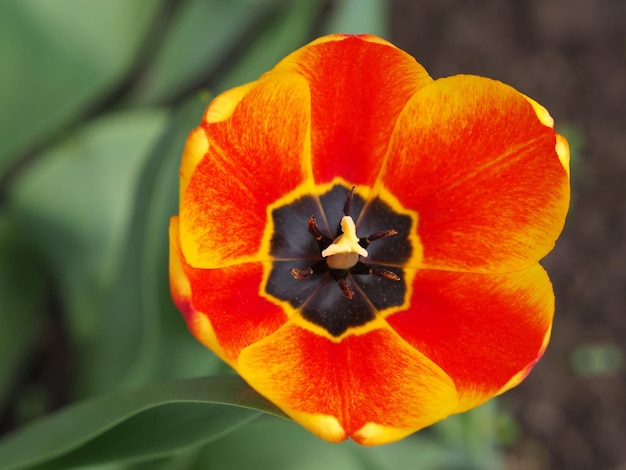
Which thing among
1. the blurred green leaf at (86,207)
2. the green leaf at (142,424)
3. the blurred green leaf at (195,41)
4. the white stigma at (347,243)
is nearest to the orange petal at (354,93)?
the white stigma at (347,243)

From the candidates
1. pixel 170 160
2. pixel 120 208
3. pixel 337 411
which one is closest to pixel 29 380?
pixel 120 208

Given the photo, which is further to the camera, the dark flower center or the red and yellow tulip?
the dark flower center

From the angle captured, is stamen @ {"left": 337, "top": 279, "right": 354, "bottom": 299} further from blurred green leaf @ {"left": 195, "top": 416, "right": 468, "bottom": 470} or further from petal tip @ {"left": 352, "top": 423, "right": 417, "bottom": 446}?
blurred green leaf @ {"left": 195, "top": 416, "right": 468, "bottom": 470}

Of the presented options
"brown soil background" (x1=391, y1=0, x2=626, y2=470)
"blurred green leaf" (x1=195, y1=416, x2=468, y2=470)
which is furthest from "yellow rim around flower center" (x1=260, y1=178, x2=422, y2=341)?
"brown soil background" (x1=391, y1=0, x2=626, y2=470)

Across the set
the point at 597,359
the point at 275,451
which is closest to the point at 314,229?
the point at 275,451

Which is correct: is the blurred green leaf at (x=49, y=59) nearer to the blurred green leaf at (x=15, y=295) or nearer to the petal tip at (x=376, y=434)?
the blurred green leaf at (x=15, y=295)

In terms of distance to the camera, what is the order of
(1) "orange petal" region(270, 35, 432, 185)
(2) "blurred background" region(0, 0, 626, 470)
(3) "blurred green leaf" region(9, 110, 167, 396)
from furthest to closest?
(3) "blurred green leaf" region(9, 110, 167, 396) → (2) "blurred background" region(0, 0, 626, 470) → (1) "orange petal" region(270, 35, 432, 185)

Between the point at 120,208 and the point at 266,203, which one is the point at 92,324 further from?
the point at 266,203

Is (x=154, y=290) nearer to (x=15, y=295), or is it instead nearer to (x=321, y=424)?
(x=321, y=424)
